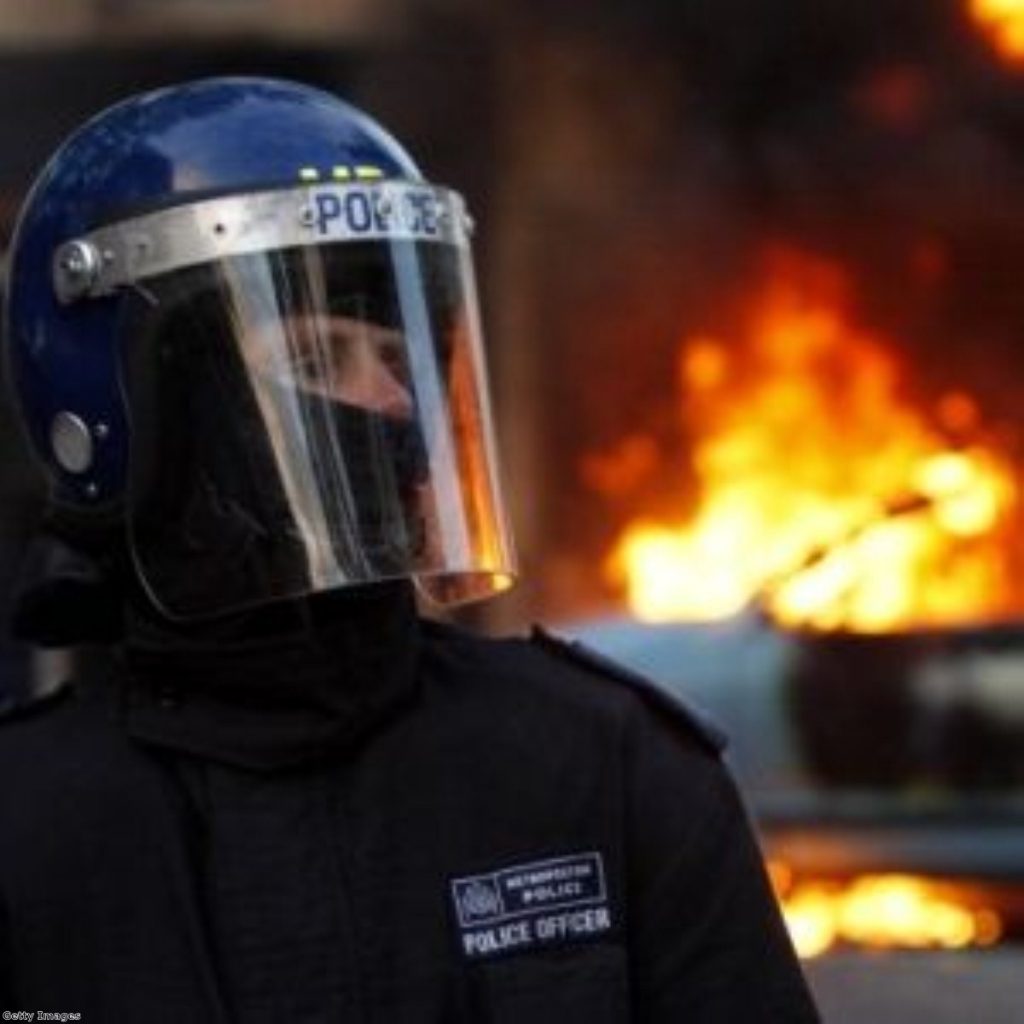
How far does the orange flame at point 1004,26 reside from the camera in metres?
12.2

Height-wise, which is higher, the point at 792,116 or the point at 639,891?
the point at 792,116

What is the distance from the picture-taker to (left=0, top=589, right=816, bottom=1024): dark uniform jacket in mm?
1767

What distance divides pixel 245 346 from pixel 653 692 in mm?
370

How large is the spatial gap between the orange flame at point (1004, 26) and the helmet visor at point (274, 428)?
34.9 feet

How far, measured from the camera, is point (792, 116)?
12.6 metres

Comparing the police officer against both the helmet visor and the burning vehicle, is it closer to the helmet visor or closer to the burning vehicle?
the helmet visor

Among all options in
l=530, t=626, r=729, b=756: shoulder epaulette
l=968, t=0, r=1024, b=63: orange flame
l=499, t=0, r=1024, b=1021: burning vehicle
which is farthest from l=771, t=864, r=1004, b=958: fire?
l=968, t=0, r=1024, b=63: orange flame

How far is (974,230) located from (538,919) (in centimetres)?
1111

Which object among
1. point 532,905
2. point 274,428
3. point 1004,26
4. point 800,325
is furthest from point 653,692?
point 800,325

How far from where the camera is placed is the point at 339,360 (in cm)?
198

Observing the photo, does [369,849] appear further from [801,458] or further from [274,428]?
[801,458]

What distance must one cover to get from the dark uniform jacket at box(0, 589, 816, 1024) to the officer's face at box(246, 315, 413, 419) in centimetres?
16

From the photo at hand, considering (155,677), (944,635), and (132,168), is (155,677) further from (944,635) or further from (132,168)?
(944,635)

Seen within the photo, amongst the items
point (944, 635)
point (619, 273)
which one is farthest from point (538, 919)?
point (619, 273)
